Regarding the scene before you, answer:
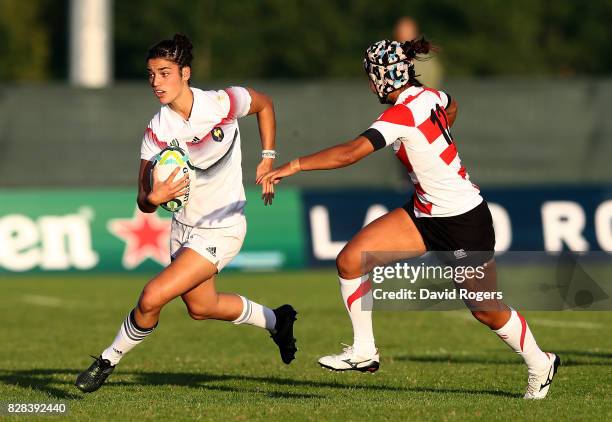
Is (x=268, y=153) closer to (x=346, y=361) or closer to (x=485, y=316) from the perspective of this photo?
(x=346, y=361)

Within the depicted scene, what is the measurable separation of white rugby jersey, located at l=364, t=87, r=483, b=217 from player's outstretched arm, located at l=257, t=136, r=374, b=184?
0.36 m

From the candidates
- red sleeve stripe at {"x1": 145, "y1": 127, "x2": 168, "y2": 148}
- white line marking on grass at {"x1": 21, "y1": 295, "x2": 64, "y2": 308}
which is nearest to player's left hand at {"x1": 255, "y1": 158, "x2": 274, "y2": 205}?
red sleeve stripe at {"x1": 145, "y1": 127, "x2": 168, "y2": 148}

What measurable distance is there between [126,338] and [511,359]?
377cm

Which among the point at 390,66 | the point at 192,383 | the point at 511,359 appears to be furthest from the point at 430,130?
the point at 511,359

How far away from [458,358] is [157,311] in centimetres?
344

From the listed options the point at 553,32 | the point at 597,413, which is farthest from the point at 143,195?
the point at 553,32

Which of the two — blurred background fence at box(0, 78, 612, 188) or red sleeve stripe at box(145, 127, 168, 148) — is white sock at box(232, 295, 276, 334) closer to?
red sleeve stripe at box(145, 127, 168, 148)

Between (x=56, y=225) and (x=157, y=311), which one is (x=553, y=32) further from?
(x=157, y=311)

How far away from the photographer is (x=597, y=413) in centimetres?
890

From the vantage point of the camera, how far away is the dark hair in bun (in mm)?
9844

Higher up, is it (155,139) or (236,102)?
(236,102)

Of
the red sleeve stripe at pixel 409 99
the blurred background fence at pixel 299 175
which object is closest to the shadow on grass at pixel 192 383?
the red sleeve stripe at pixel 409 99

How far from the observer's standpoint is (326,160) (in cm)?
904

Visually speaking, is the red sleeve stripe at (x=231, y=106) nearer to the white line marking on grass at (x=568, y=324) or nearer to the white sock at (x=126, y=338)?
the white sock at (x=126, y=338)
